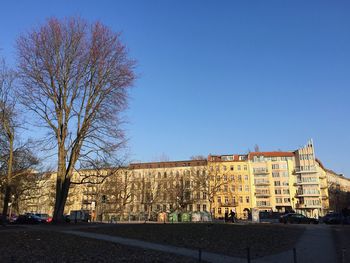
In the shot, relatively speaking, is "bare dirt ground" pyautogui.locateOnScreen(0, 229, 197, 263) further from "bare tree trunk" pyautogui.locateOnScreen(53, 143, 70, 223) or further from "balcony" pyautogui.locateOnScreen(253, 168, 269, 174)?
"balcony" pyautogui.locateOnScreen(253, 168, 269, 174)

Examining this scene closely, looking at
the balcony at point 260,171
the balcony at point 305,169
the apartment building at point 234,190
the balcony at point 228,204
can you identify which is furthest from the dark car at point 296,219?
the balcony at point 260,171

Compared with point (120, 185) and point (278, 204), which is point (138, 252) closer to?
point (120, 185)

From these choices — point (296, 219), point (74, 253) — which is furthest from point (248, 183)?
point (74, 253)

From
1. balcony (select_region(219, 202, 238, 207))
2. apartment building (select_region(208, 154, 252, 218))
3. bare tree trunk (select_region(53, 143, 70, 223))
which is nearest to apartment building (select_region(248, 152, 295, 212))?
apartment building (select_region(208, 154, 252, 218))

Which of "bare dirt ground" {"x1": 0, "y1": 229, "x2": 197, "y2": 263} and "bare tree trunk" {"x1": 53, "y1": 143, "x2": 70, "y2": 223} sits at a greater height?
"bare tree trunk" {"x1": 53, "y1": 143, "x2": 70, "y2": 223}

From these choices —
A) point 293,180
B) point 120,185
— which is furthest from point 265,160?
point 120,185

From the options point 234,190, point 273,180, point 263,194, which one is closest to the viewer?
point 263,194

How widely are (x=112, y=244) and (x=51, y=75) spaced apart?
21.7 m

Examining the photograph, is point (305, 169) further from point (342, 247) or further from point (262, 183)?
point (342, 247)

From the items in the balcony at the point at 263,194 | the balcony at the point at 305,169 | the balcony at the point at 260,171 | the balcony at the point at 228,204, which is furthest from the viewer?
the balcony at the point at 260,171

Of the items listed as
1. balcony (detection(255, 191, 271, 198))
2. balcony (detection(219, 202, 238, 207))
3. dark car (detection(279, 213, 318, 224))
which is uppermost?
balcony (detection(255, 191, 271, 198))

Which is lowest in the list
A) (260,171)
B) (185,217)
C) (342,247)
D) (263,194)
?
(342,247)

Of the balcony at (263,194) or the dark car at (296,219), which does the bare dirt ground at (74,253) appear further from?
the balcony at (263,194)

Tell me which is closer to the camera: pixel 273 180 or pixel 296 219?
pixel 296 219
